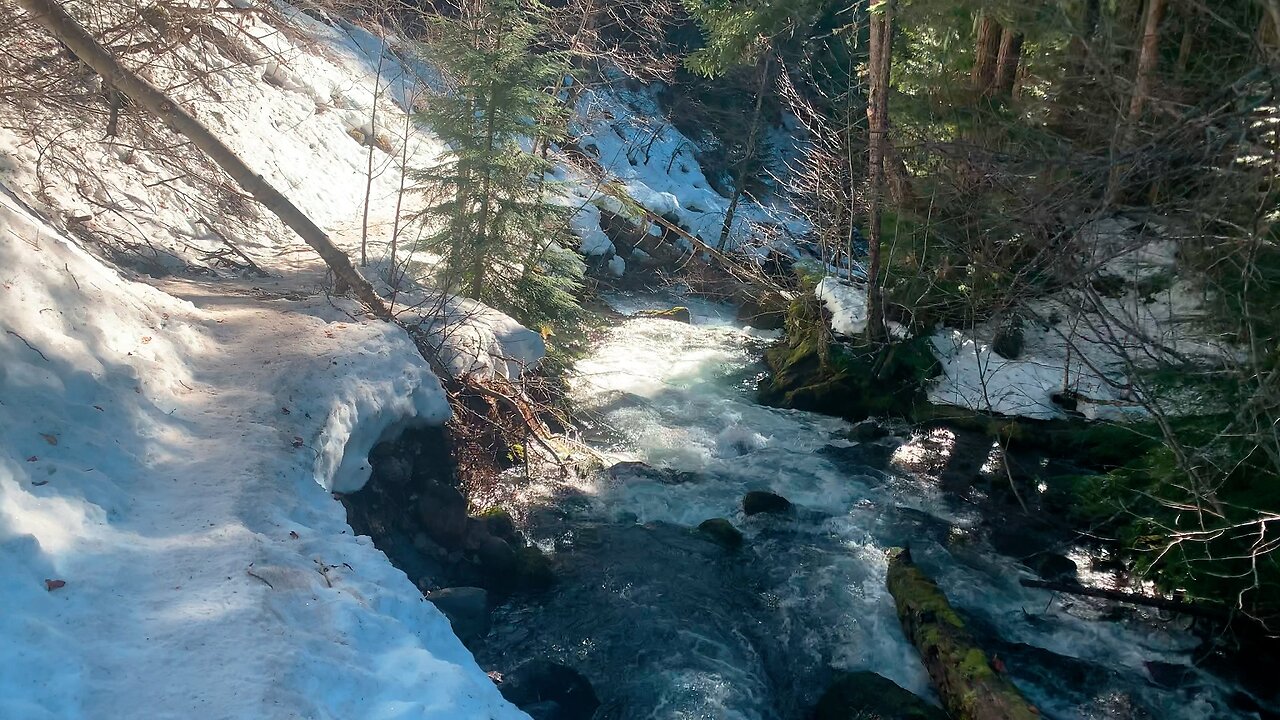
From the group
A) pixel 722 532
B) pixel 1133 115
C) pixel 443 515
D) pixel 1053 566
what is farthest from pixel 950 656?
pixel 443 515

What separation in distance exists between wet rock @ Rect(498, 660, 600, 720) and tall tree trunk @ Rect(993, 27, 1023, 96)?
10.9 m

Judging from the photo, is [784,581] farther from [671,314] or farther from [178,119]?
[671,314]

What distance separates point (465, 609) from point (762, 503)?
4248mm

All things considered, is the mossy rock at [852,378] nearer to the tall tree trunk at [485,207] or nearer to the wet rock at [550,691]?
the tall tree trunk at [485,207]

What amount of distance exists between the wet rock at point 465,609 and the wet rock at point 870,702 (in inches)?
122

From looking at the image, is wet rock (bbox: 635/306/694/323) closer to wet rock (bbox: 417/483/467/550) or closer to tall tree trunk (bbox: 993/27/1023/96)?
tall tree trunk (bbox: 993/27/1023/96)

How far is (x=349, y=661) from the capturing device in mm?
4047

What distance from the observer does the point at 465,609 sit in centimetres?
723

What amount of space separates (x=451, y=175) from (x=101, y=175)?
14.3 feet

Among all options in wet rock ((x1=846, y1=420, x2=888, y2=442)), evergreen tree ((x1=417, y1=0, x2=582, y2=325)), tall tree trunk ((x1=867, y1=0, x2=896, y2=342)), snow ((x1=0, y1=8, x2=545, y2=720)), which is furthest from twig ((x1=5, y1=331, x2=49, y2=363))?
wet rock ((x1=846, y1=420, x2=888, y2=442))

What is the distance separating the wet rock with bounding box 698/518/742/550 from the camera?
368 inches

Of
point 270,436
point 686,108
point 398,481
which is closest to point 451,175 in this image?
point 398,481

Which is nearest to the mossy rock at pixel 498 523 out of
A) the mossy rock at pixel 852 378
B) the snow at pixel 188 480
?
the snow at pixel 188 480

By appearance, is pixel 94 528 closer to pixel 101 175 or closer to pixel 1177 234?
pixel 1177 234
